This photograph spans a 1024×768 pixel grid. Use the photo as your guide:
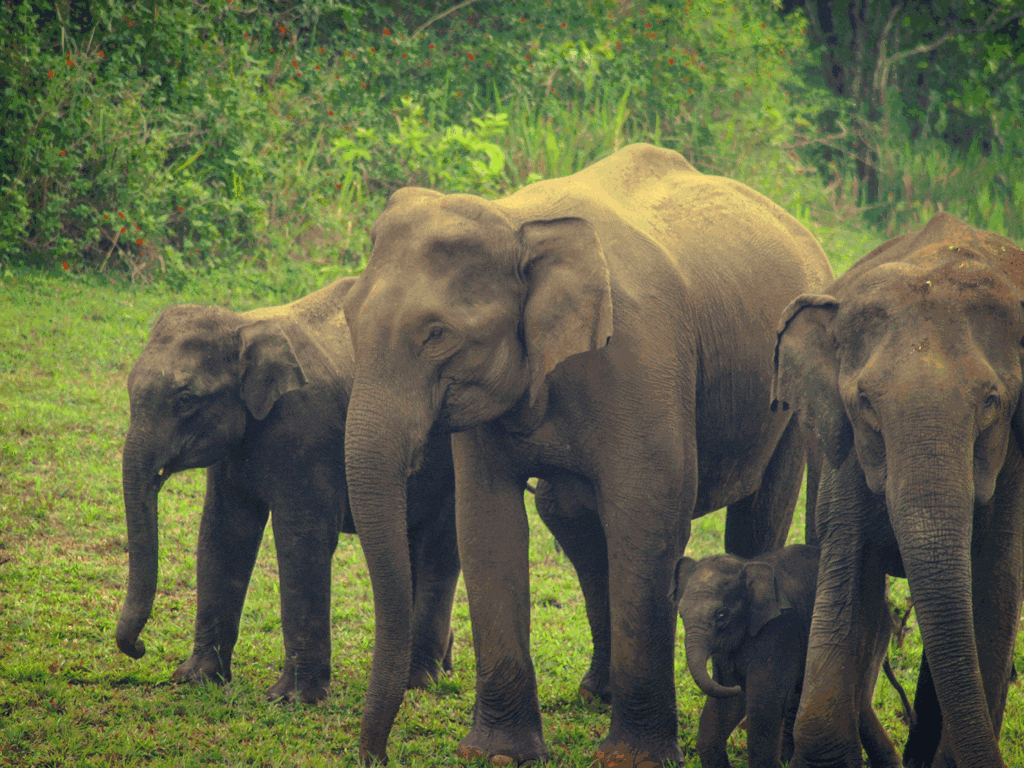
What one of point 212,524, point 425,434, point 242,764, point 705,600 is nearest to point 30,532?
point 212,524

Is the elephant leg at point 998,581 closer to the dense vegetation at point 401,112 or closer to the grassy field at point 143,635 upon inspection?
the grassy field at point 143,635

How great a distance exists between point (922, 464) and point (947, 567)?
310 mm

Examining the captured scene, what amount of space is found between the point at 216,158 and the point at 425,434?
8.46 meters

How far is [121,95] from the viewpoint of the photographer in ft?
38.0

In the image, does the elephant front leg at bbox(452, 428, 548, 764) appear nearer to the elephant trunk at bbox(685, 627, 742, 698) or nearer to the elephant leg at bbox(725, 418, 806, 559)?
A: the elephant trunk at bbox(685, 627, 742, 698)

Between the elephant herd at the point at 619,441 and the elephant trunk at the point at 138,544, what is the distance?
14mm

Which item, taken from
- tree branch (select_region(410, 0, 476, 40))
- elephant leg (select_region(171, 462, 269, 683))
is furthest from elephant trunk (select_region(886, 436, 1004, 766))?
tree branch (select_region(410, 0, 476, 40))

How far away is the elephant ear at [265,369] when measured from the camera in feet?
18.7

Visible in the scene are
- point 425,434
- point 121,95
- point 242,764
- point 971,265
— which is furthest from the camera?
point 121,95

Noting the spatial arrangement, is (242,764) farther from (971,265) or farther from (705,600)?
(971,265)

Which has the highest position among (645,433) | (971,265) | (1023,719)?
(971,265)

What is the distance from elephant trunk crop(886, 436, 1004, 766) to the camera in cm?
357

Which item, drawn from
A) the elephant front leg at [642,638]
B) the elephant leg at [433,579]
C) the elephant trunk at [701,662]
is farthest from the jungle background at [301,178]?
the elephant trunk at [701,662]

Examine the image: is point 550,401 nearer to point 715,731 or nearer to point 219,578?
point 715,731
